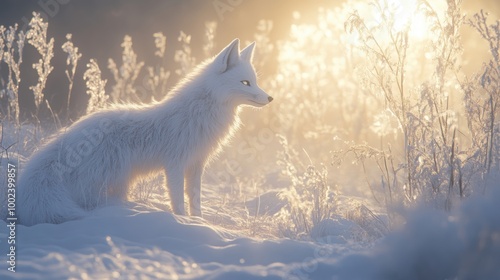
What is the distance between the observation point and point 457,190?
12.8ft

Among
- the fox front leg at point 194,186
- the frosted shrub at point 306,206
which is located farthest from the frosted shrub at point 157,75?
the frosted shrub at point 306,206

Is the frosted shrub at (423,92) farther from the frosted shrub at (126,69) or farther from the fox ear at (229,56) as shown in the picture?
the frosted shrub at (126,69)

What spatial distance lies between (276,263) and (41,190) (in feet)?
6.80

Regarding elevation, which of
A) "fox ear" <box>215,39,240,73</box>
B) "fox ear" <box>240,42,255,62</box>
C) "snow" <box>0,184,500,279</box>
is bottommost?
"snow" <box>0,184,500,279</box>

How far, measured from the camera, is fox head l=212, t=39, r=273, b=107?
4.85 metres

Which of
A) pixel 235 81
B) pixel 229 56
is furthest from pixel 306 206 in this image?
pixel 229 56

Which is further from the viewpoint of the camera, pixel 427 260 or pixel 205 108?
pixel 205 108

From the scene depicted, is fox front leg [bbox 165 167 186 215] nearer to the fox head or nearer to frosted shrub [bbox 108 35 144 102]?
the fox head

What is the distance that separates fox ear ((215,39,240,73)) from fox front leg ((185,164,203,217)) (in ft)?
3.05

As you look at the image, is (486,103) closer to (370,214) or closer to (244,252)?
(370,214)

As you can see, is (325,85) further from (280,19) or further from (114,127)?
(114,127)

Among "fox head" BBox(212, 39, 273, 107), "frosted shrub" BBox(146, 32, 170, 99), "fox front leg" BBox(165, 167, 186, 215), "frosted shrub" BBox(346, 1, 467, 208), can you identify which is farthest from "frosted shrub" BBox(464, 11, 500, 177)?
"frosted shrub" BBox(146, 32, 170, 99)

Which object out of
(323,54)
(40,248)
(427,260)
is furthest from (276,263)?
(323,54)

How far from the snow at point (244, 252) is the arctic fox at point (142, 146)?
544mm
